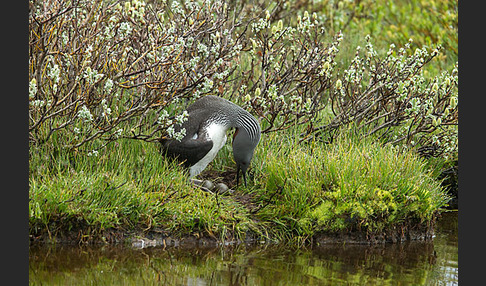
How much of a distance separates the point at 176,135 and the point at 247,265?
6.11 ft

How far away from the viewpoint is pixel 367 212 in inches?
324

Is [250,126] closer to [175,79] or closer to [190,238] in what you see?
[175,79]

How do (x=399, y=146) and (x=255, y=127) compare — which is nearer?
(x=255, y=127)

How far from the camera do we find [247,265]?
7.13 meters

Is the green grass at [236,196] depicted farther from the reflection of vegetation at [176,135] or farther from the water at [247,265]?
the water at [247,265]

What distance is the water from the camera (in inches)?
260

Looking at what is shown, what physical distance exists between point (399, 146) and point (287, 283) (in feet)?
14.4

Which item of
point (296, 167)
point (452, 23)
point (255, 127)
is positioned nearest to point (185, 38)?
point (255, 127)

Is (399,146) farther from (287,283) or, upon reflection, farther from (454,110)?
(287,283)

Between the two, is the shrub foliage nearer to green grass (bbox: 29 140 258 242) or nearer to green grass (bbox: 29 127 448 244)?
green grass (bbox: 29 140 258 242)

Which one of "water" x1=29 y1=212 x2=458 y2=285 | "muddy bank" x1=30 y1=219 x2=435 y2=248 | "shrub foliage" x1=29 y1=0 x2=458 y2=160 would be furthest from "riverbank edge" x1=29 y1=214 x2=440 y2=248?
"shrub foliage" x1=29 y1=0 x2=458 y2=160

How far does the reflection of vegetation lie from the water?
14.7 inches

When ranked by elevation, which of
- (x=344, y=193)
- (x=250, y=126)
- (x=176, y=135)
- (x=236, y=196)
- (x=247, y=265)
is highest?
(x=250, y=126)

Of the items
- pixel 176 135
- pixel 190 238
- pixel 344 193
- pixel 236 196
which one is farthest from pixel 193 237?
pixel 344 193
